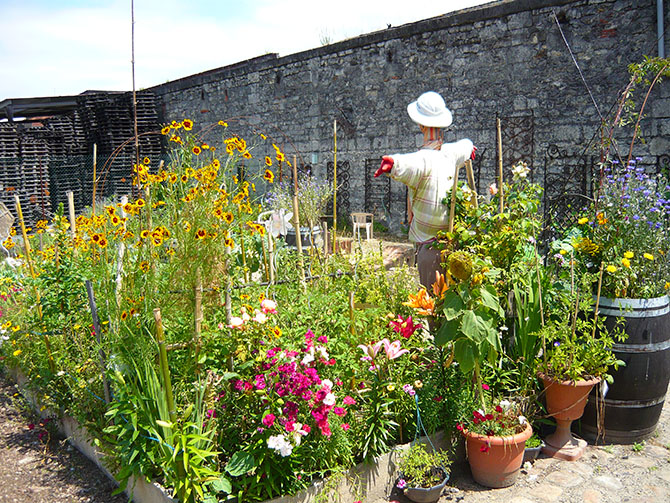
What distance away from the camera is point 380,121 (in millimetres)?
10109

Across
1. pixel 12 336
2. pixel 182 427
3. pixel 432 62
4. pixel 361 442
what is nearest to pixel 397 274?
pixel 361 442

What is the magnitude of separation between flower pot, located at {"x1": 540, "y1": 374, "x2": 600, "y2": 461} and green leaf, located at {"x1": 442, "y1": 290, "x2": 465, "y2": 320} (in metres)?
0.77

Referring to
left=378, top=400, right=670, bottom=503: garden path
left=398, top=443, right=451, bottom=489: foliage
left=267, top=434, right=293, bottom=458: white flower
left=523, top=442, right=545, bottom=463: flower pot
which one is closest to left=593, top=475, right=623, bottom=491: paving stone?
left=378, top=400, right=670, bottom=503: garden path

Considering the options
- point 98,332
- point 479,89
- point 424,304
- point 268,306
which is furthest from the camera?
point 479,89

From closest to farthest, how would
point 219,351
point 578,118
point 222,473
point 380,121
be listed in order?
point 222,473
point 219,351
point 578,118
point 380,121

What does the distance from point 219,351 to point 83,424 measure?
104 cm

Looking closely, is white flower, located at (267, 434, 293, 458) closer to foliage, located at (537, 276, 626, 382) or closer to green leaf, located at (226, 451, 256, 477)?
green leaf, located at (226, 451, 256, 477)

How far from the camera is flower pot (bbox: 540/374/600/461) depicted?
3.19m

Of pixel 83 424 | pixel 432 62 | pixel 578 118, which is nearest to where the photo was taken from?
pixel 83 424

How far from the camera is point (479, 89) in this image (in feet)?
27.8

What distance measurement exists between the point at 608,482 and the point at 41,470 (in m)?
3.10

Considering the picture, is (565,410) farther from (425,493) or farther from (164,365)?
(164,365)

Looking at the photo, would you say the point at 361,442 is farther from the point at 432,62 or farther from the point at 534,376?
the point at 432,62

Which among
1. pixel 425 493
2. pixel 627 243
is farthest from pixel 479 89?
pixel 425 493
